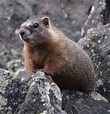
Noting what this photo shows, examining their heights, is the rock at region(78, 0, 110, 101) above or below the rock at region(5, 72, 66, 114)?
above

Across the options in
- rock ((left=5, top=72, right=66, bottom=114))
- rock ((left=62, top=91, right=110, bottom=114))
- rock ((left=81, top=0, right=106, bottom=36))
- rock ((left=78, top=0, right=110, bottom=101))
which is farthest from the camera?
rock ((left=81, top=0, right=106, bottom=36))

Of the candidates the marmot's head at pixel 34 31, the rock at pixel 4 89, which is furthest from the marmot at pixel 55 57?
the rock at pixel 4 89

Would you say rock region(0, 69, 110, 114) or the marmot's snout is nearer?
rock region(0, 69, 110, 114)

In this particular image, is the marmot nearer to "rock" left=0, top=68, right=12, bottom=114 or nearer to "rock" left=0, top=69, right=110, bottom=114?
"rock" left=0, top=69, right=110, bottom=114

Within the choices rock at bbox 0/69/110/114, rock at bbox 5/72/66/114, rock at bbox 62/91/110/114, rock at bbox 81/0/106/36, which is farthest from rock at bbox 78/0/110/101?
rock at bbox 5/72/66/114

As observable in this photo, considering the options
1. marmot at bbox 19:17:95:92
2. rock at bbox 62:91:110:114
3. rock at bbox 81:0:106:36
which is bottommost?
rock at bbox 62:91:110:114

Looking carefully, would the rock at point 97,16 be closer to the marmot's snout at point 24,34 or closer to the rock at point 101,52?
the rock at point 101,52

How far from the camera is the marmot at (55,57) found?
772 cm

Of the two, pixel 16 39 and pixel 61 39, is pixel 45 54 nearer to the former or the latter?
pixel 61 39

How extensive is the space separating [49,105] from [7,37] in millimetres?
7654

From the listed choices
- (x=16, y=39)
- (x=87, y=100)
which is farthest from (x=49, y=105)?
(x=16, y=39)

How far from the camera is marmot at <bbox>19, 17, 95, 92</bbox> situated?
→ 25.3 feet

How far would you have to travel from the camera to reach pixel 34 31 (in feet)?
25.5

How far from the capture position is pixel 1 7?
13.7 m
